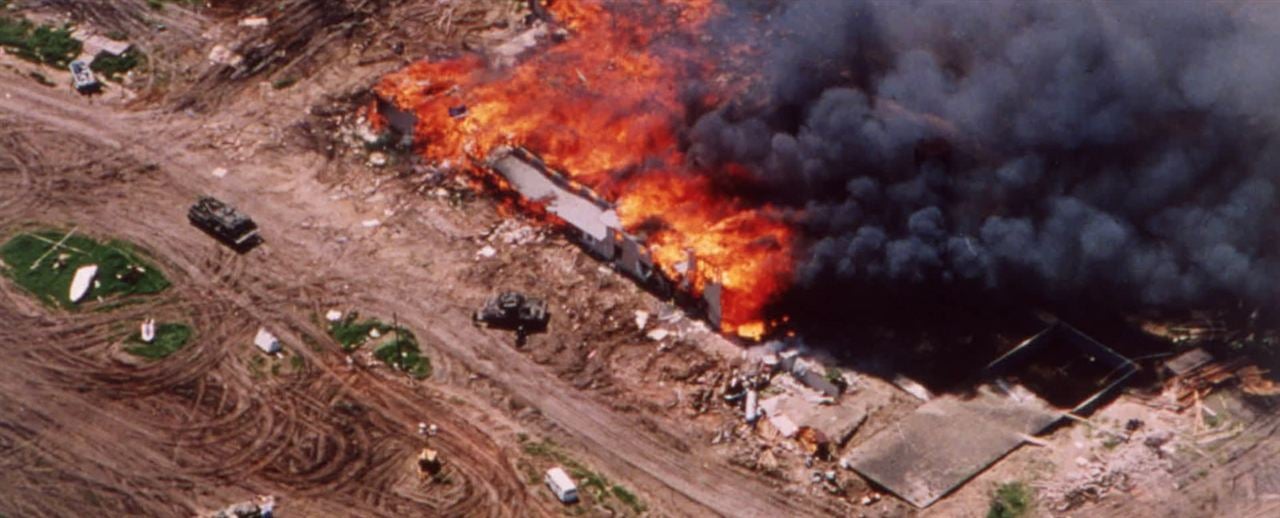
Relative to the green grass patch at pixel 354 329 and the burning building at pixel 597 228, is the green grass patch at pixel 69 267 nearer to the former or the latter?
the green grass patch at pixel 354 329

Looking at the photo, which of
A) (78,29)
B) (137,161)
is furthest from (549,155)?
(78,29)

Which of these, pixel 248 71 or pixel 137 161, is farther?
pixel 248 71

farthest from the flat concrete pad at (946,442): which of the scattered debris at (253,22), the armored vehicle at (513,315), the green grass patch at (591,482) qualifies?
the scattered debris at (253,22)

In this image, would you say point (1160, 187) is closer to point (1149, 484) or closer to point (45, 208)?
point (1149, 484)

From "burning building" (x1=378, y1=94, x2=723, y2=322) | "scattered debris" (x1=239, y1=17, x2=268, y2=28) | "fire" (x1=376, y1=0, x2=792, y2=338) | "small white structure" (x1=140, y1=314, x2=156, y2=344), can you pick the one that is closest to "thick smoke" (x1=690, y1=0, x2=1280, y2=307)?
"fire" (x1=376, y1=0, x2=792, y2=338)

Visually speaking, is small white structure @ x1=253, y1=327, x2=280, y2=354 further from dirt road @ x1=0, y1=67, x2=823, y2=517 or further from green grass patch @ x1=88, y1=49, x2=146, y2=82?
green grass patch @ x1=88, y1=49, x2=146, y2=82

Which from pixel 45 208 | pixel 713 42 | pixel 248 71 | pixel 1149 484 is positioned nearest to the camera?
pixel 1149 484
